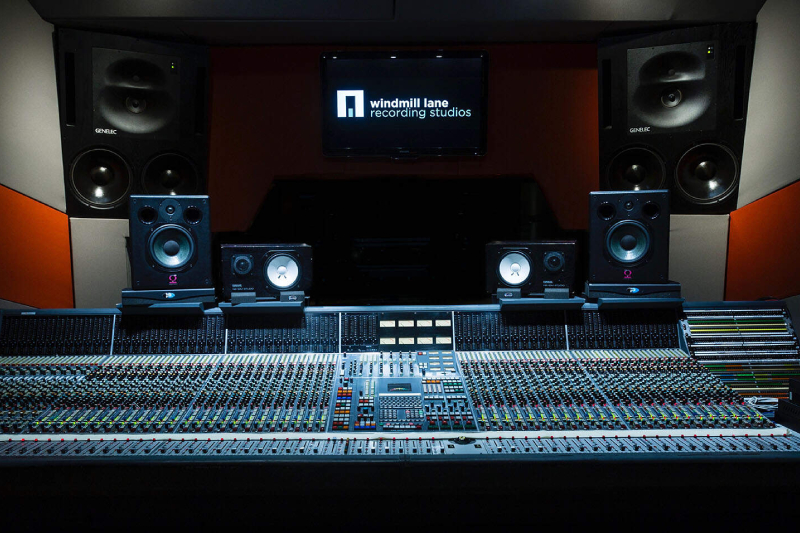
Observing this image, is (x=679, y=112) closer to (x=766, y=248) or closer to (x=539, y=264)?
(x=766, y=248)

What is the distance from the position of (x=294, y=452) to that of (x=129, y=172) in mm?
1962

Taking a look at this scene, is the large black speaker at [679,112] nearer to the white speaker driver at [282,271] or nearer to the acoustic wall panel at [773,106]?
the acoustic wall panel at [773,106]

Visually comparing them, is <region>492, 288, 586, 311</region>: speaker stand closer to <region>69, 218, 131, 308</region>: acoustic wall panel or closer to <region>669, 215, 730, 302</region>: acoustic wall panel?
<region>669, 215, 730, 302</region>: acoustic wall panel

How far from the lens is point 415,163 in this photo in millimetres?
2803

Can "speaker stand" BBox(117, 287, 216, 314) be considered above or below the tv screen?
below

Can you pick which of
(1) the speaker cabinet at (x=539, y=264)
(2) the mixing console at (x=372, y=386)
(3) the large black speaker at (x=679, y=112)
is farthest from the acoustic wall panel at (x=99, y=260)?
(3) the large black speaker at (x=679, y=112)

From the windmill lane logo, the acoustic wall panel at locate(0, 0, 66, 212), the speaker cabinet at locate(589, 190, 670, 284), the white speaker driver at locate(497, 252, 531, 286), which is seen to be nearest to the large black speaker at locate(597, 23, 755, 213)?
the speaker cabinet at locate(589, 190, 670, 284)

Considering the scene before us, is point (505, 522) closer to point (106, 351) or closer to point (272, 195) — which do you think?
point (106, 351)

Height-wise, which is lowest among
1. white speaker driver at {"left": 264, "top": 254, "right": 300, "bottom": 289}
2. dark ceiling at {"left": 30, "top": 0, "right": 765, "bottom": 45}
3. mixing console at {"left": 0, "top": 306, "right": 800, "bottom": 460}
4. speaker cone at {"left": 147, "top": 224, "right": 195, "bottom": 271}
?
mixing console at {"left": 0, "top": 306, "right": 800, "bottom": 460}

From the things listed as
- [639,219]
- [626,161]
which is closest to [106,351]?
[639,219]

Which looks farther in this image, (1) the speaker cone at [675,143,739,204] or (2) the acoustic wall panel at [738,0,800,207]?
(1) the speaker cone at [675,143,739,204]

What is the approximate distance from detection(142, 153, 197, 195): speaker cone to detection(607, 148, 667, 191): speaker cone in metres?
2.35

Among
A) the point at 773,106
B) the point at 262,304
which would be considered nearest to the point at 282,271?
the point at 262,304

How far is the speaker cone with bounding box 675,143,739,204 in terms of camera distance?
8.60 feet
